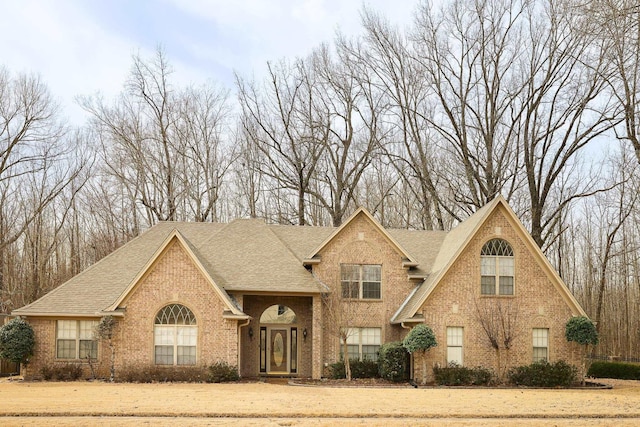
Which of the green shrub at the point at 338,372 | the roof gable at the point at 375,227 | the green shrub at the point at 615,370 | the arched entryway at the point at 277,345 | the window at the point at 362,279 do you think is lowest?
the green shrub at the point at 615,370

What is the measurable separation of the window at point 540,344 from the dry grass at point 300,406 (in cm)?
363

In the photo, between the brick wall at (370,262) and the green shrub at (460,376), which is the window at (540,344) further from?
the brick wall at (370,262)

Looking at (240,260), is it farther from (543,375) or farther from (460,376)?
(543,375)

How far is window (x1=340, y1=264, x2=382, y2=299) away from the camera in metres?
29.6

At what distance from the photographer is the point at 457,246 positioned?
95.6 feet

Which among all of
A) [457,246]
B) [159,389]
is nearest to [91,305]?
[159,389]

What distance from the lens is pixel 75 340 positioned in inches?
1098

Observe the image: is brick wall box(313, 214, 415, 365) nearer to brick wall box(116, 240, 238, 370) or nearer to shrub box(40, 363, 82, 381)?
brick wall box(116, 240, 238, 370)

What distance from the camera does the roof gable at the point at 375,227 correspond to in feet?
96.5

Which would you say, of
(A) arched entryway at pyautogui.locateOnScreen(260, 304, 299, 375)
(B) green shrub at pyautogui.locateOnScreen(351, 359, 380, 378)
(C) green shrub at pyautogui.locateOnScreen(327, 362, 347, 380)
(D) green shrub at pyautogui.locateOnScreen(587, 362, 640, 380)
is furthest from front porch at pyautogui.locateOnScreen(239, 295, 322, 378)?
(D) green shrub at pyautogui.locateOnScreen(587, 362, 640, 380)

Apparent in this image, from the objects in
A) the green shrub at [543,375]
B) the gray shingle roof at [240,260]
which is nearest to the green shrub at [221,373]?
the gray shingle roof at [240,260]

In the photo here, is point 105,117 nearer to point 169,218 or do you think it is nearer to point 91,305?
point 169,218

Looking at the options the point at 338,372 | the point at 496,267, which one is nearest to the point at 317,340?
the point at 338,372

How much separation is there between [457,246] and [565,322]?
496 centimetres
